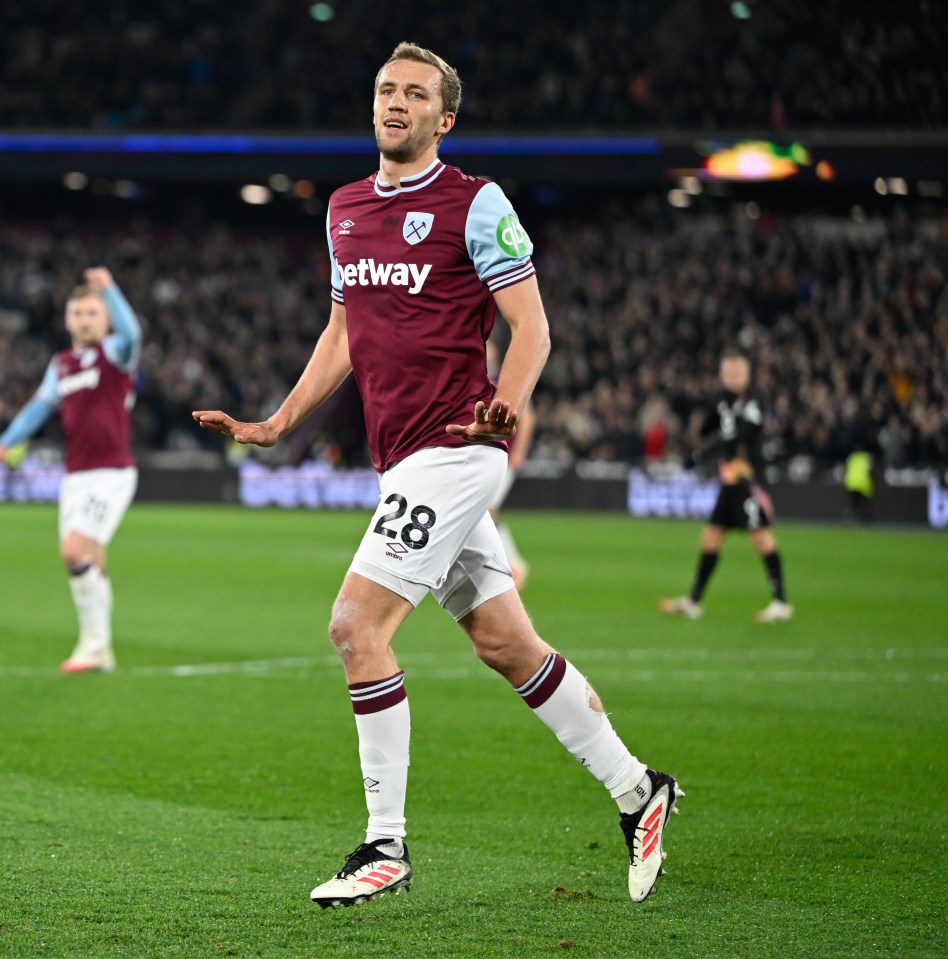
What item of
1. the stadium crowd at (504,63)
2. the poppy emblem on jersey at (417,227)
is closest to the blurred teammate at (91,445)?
the poppy emblem on jersey at (417,227)

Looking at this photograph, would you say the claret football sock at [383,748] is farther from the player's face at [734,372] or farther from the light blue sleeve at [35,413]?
the player's face at [734,372]

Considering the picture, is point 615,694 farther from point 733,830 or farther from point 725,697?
point 733,830

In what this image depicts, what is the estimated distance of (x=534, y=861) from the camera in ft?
17.7

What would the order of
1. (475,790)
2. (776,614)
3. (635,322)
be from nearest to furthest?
(475,790)
(776,614)
(635,322)

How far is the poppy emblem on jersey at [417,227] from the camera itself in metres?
4.88

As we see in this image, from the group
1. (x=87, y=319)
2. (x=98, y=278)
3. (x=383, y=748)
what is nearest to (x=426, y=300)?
(x=383, y=748)

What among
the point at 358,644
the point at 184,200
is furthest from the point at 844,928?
the point at 184,200

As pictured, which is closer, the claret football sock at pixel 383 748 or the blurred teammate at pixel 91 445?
the claret football sock at pixel 383 748

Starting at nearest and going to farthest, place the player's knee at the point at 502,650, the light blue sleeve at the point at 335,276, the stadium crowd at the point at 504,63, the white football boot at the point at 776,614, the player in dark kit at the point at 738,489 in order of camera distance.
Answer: the player's knee at the point at 502,650
the light blue sleeve at the point at 335,276
the player in dark kit at the point at 738,489
the white football boot at the point at 776,614
the stadium crowd at the point at 504,63

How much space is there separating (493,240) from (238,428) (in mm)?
1036

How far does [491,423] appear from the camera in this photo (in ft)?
14.8

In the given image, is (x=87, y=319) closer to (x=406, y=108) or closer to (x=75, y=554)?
(x=75, y=554)

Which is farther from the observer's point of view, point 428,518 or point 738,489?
point 738,489

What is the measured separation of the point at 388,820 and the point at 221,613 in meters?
9.40
